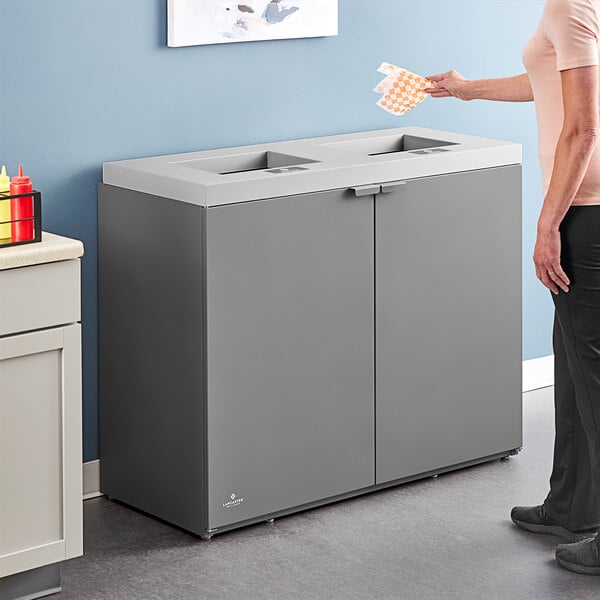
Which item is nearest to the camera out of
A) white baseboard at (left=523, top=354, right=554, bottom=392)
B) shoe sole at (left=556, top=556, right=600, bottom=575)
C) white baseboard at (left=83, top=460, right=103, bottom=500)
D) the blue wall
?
shoe sole at (left=556, top=556, right=600, bottom=575)

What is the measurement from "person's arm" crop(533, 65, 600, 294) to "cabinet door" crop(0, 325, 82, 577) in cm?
109

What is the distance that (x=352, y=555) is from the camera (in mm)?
3262

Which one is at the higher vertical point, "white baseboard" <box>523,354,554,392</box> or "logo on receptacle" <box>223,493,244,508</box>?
"white baseboard" <box>523,354,554,392</box>

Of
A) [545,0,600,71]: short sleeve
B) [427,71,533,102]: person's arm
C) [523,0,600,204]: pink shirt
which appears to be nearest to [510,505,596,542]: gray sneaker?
[523,0,600,204]: pink shirt

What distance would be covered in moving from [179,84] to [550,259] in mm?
1196

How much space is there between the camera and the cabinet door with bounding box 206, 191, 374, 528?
10.7 feet

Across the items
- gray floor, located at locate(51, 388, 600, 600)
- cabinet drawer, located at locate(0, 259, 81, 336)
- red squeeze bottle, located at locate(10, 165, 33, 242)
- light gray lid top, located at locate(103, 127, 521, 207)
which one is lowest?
gray floor, located at locate(51, 388, 600, 600)

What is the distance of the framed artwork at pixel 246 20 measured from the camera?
11.6 ft

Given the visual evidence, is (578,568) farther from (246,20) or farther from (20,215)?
(246,20)

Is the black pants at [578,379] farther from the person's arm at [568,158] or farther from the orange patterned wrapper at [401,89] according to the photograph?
the orange patterned wrapper at [401,89]

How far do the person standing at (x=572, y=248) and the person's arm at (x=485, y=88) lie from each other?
17.1 inches

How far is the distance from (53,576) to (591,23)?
5.72 ft

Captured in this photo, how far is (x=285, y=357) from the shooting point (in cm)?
339

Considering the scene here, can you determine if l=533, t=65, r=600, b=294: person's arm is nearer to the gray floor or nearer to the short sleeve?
the short sleeve
